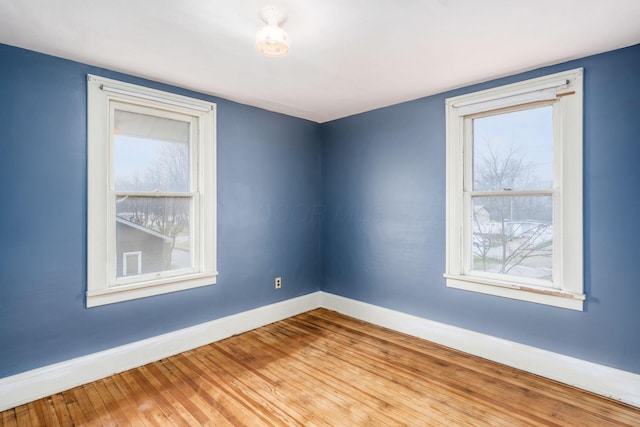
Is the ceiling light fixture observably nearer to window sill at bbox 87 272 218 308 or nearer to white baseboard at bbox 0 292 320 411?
window sill at bbox 87 272 218 308

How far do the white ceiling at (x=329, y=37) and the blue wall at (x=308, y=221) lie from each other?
0.29 metres

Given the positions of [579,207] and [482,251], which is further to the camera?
[482,251]

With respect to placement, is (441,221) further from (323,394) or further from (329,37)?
(329,37)

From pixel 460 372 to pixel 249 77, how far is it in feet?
9.93

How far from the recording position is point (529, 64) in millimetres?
2594

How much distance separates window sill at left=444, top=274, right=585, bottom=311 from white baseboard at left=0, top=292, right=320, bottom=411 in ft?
6.72

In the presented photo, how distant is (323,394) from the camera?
2.43m

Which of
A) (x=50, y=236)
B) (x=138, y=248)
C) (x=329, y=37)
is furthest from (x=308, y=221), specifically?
(x=50, y=236)

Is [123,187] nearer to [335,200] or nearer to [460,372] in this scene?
[335,200]

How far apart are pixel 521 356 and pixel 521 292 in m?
0.53

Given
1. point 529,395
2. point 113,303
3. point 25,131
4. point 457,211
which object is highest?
point 25,131

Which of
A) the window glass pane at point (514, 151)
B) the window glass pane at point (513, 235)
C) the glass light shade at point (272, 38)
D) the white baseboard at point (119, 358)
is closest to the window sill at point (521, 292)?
the window glass pane at point (513, 235)

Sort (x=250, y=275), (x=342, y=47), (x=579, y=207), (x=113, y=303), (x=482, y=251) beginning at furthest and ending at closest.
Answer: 1. (x=250, y=275)
2. (x=482, y=251)
3. (x=113, y=303)
4. (x=579, y=207)
5. (x=342, y=47)

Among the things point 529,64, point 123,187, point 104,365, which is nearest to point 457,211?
point 529,64
